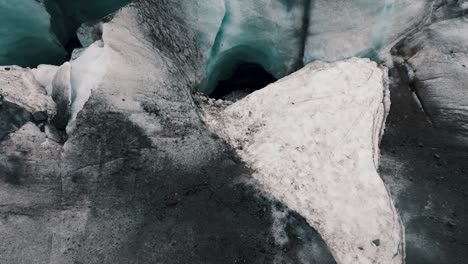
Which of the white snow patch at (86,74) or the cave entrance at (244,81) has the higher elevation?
the white snow patch at (86,74)

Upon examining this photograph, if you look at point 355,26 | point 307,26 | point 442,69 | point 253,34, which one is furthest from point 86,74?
point 442,69

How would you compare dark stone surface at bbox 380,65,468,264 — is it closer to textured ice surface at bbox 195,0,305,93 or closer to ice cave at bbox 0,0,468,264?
ice cave at bbox 0,0,468,264

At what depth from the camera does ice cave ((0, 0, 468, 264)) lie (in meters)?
2.90

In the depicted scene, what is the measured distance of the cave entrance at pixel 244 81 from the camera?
474 cm

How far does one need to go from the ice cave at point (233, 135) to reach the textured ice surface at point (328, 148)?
0.01 metres

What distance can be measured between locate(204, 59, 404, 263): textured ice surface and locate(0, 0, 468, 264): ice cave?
1cm

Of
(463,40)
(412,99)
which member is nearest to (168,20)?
(412,99)

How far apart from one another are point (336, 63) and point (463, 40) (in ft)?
3.69

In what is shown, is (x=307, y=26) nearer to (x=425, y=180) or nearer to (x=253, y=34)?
(x=253, y=34)

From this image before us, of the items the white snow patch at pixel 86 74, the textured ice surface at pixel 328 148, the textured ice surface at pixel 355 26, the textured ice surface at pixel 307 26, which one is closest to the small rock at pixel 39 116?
the white snow patch at pixel 86 74

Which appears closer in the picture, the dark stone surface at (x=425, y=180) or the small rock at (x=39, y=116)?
the dark stone surface at (x=425, y=180)

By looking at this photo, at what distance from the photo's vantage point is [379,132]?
3.67m

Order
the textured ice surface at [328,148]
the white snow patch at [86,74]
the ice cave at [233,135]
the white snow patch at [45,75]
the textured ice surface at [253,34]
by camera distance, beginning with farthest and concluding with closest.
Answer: the textured ice surface at [253,34], the white snow patch at [45,75], the white snow patch at [86,74], the textured ice surface at [328,148], the ice cave at [233,135]

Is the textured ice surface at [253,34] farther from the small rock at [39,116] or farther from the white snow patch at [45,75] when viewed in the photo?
the small rock at [39,116]
